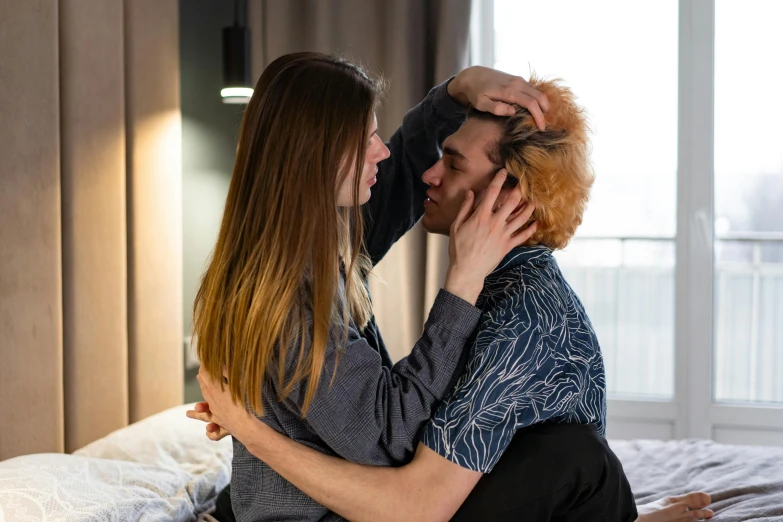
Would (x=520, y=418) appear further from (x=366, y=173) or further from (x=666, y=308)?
(x=666, y=308)

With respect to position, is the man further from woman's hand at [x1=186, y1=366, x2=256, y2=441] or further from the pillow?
the pillow

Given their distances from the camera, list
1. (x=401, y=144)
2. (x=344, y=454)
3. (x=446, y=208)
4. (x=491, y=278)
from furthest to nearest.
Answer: (x=401, y=144) → (x=446, y=208) → (x=491, y=278) → (x=344, y=454)

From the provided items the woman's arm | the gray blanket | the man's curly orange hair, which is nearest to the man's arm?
the woman's arm

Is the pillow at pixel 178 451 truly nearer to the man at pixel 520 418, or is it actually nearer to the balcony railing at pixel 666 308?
the man at pixel 520 418

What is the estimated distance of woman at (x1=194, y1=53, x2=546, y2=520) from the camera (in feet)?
3.98

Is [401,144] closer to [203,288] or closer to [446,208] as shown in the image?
[446,208]

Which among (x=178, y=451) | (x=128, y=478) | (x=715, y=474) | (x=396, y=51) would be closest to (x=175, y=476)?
(x=128, y=478)

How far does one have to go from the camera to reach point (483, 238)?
1.36 metres

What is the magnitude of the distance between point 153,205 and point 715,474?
1.76m

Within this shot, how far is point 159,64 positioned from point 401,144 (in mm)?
985

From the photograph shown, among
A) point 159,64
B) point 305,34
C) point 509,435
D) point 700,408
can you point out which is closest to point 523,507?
point 509,435

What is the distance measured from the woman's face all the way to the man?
0.19 metres

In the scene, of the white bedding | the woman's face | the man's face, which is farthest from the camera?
the man's face

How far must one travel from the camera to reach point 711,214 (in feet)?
10.7
